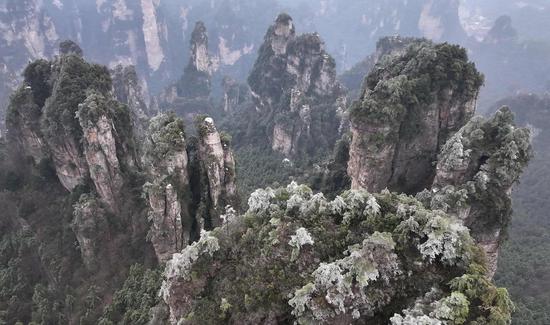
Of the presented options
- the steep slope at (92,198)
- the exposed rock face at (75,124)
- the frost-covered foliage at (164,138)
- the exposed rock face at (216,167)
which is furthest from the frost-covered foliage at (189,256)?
the exposed rock face at (75,124)

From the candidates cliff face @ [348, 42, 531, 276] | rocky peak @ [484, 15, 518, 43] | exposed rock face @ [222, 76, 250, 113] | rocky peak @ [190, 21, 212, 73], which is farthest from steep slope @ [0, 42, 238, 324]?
rocky peak @ [484, 15, 518, 43]

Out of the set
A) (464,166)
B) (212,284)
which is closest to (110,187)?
(212,284)

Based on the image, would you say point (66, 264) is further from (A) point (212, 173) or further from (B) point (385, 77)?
(B) point (385, 77)

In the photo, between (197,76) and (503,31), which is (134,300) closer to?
(197,76)

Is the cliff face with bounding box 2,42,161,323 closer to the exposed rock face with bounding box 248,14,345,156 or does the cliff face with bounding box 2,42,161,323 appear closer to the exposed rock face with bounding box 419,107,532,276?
the exposed rock face with bounding box 419,107,532,276

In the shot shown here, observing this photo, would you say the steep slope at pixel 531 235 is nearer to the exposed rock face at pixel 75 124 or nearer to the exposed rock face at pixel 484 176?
the exposed rock face at pixel 484 176

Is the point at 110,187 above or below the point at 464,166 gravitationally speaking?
below
